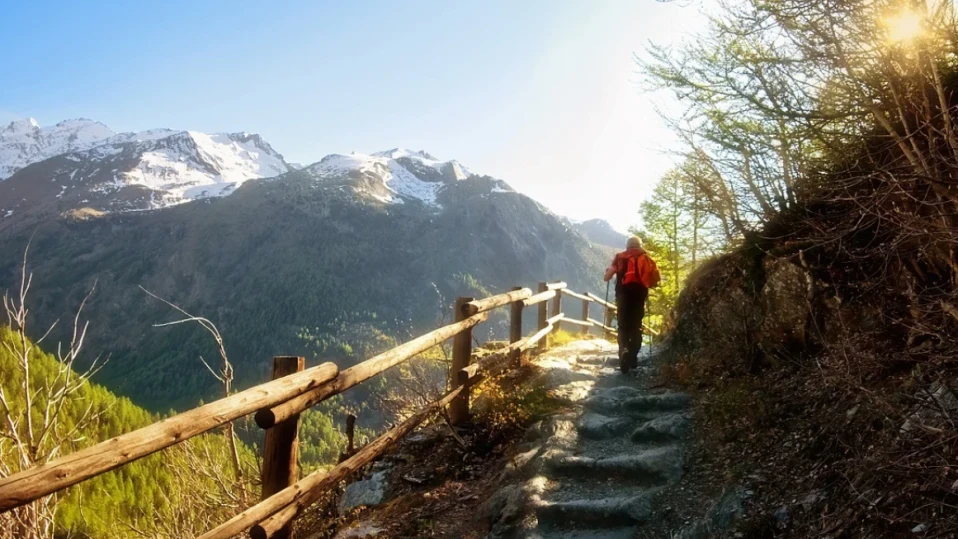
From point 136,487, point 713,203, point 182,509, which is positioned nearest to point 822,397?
point 713,203

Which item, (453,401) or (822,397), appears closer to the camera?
(822,397)

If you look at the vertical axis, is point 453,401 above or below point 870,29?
below

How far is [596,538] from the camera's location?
407 centimetres

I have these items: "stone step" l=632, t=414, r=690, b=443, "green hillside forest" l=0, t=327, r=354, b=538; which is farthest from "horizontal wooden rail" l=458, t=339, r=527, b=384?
"green hillside forest" l=0, t=327, r=354, b=538

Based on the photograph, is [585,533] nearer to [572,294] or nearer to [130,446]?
[130,446]

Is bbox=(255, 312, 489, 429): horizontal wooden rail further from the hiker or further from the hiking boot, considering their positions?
the hiking boot

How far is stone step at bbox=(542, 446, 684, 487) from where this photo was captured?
474 cm

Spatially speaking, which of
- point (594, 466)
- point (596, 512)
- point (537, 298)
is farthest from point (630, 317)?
point (596, 512)

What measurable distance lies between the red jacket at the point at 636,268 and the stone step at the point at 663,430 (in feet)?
10.0

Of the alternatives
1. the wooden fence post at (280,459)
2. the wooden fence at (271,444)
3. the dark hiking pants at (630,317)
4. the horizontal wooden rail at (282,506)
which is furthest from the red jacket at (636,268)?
the wooden fence post at (280,459)

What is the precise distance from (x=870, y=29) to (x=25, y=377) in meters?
8.04

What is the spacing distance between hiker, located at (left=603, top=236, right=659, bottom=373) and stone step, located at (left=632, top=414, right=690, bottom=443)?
2.88m

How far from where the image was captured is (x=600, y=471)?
5.00 metres

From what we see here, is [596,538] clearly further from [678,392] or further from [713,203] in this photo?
[713,203]
